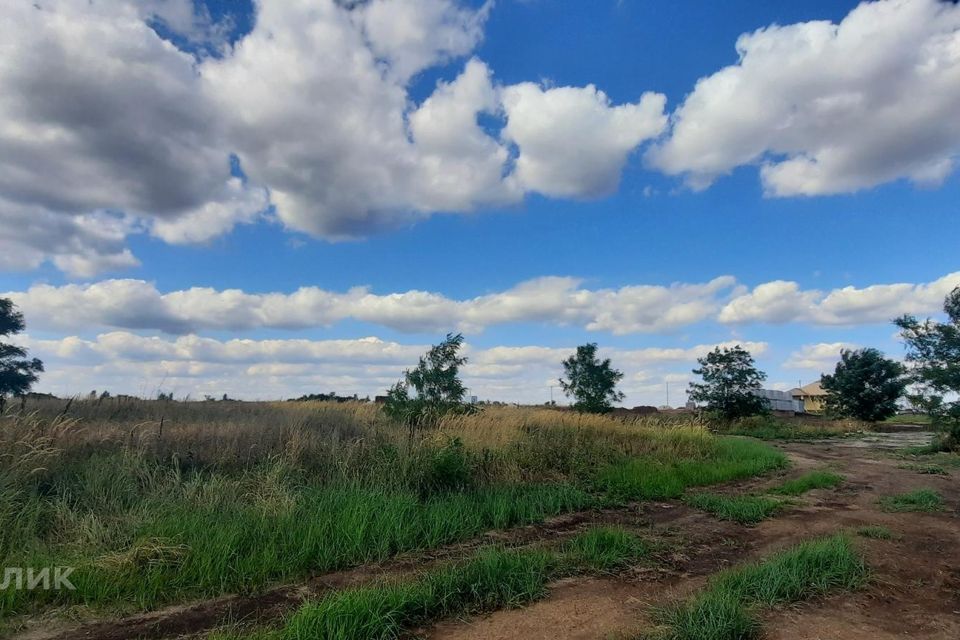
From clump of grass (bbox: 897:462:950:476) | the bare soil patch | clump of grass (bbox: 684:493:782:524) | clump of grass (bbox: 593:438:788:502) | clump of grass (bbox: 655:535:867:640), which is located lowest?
the bare soil patch

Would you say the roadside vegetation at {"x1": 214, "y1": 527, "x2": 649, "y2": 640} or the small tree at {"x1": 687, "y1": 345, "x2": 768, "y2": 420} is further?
the small tree at {"x1": 687, "y1": 345, "x2": 768, "y2": 420}

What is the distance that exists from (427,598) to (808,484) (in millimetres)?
9340

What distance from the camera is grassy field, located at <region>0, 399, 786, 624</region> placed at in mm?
4645

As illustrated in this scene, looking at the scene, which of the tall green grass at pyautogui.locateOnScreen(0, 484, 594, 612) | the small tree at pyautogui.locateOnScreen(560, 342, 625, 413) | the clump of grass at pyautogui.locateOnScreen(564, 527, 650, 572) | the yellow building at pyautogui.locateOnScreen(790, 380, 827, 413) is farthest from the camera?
the yellow building at pyautogui.locateOnScreen(790, 380, 827, 413)

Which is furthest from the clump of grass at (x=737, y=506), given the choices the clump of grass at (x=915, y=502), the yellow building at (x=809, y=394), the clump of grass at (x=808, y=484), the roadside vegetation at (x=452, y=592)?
the yellow building at (x=809, y=394)

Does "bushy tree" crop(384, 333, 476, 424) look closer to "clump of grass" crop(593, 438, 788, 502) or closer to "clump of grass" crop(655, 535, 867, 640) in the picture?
"clump of grass" crop(593, 438, 788, 502)

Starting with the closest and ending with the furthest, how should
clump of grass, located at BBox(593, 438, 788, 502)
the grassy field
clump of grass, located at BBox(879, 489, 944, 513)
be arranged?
the grassy field → clump of grass, located at BBox(879, 489, 944, 513) → clump of grass, located at BBox(593, 438, 788, 502)

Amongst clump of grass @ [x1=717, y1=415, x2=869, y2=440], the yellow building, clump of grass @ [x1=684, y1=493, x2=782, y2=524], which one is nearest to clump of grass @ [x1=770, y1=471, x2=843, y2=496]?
clump of grass @ [x1=684, y1=493, x2=782, y2=524]

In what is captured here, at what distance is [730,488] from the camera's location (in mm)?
10609

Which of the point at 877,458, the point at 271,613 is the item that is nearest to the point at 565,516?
the point at 271,613

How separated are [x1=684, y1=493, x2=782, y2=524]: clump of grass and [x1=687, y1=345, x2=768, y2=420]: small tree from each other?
958 inches

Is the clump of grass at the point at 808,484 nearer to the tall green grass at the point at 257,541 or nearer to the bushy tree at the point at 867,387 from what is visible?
the tall green grass at the point at 257,541

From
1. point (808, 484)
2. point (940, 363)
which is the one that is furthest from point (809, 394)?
point (808, 484)

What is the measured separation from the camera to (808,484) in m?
10.5
